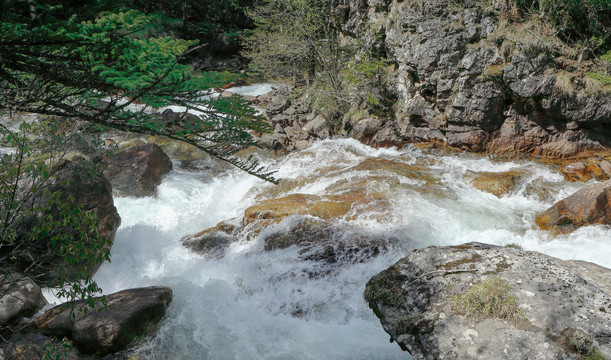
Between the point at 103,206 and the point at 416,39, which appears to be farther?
the point at 416,39

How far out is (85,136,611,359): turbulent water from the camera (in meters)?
5.40

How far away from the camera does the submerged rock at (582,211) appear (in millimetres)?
7141

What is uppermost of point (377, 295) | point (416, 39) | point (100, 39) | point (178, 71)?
point (100, 39)

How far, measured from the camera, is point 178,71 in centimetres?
340

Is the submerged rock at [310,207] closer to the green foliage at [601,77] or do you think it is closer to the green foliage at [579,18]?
the green foliage at [601,77]

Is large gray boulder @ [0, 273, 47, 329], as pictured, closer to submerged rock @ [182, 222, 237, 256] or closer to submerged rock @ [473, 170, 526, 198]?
submerged rock @ [182, 222, 237, 256]

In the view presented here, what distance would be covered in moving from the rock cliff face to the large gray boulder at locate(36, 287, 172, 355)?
30.4 ft

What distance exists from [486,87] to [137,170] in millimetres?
10718

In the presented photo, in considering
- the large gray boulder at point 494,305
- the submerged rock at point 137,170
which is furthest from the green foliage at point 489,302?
the submerged rock at point 137,170

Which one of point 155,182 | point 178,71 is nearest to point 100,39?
point 178,71

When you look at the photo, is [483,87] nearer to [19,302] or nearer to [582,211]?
[582,211]

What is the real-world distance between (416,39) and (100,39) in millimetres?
11194

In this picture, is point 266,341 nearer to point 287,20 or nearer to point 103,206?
point 103,206

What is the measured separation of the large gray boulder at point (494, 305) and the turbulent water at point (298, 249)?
4.61 feet
